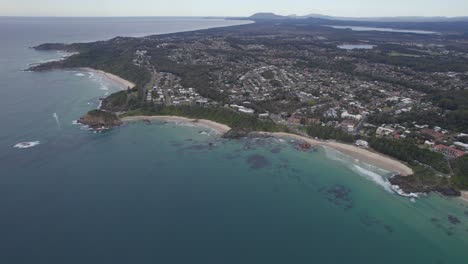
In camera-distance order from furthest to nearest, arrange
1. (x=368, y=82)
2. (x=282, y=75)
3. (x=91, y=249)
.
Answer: (x=282, y=75), (x=368, y=82), (x=91, y=249)

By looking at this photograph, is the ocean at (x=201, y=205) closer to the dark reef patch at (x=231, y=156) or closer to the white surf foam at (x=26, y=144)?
the dark reef patch at (x=231, y=156)

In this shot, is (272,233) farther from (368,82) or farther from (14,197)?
(368,82)

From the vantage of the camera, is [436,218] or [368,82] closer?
[436,218]

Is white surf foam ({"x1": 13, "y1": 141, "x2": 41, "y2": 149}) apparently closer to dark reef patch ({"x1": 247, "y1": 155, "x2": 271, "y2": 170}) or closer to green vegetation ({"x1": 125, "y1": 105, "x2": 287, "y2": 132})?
green vegetation ({"x1": 125, "y1": 105, "x2": 287, "y2": 132})

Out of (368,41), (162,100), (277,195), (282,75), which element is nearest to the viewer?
(277,195)

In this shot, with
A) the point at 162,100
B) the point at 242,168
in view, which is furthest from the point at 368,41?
the point at 242,168

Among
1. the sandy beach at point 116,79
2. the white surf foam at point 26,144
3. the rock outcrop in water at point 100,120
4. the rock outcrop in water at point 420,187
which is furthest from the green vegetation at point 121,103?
A: the rock outcrop in water at point 420,187

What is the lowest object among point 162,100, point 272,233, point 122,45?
point 272,233

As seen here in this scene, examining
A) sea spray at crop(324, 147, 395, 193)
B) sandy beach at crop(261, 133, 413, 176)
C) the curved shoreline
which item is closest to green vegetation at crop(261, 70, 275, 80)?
the curved shoreline
